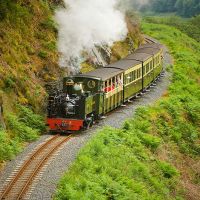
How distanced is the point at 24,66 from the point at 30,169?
837 centimetres

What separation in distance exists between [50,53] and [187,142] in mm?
8213

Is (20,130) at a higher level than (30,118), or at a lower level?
lower

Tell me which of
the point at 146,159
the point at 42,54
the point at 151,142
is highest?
the point at 42,54

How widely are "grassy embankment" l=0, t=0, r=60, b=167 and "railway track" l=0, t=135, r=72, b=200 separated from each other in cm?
84

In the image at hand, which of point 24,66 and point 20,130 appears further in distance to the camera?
point 24,66

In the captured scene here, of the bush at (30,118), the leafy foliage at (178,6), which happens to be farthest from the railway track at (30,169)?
the leafy foliage at (178,6)

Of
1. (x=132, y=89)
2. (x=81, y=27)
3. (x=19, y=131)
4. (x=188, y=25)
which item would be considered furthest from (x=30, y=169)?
(x=188, y=25)

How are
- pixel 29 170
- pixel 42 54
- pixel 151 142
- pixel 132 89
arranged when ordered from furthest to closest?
pixel 132 89 < pixel 42 54 < pixel 151 142 < pixel 29 170

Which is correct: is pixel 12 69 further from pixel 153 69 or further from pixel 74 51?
pixel 153 69

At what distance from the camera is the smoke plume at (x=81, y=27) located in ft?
A: 92.0

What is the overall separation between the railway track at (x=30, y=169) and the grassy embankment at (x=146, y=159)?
3.65ft

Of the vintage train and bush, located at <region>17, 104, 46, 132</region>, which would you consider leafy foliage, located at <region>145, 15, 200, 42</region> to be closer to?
the vintage train

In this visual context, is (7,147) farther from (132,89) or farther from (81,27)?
(81,27)

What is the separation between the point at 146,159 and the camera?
1906 cm
